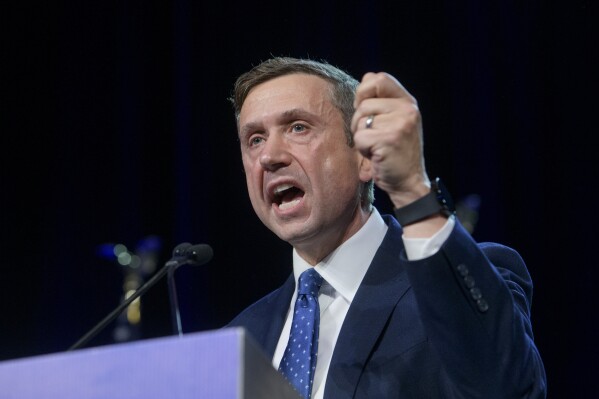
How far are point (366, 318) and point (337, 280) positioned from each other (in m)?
0.29

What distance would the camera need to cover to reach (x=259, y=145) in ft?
7.57

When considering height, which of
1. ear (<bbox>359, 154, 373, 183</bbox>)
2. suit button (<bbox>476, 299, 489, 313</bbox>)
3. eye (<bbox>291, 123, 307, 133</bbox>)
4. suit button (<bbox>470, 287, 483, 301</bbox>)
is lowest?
suit button (<bbox>476, 299, 489, 313</bbox>)

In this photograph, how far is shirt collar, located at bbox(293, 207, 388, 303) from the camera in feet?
7.00

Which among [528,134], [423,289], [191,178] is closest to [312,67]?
[423,289]

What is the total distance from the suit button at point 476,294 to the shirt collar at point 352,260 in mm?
723

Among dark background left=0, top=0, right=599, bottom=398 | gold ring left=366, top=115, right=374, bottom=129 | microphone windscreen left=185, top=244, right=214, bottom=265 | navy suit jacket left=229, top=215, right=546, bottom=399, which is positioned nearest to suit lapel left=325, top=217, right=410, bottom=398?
navy suit jacket left=229, top=215, right=546, bottom=399

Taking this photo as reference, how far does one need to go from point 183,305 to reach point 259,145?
5.99ft

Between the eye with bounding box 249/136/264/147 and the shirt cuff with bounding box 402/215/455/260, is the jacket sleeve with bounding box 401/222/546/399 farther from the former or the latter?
the eye with bounding box 249/136/264/147

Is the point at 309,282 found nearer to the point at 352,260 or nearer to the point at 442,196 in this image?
the point at 352,260

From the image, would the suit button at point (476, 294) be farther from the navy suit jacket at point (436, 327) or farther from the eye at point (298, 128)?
the eye at point (298, 128)

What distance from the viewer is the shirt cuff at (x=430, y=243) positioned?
54.1 inches

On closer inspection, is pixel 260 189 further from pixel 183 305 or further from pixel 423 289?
pixel 183 305

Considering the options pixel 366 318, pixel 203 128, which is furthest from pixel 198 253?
pixel 203 128

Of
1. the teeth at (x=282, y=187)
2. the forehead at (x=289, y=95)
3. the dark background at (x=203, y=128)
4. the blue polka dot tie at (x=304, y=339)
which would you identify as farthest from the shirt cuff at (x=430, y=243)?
the dark background at (x=203, y=128)
